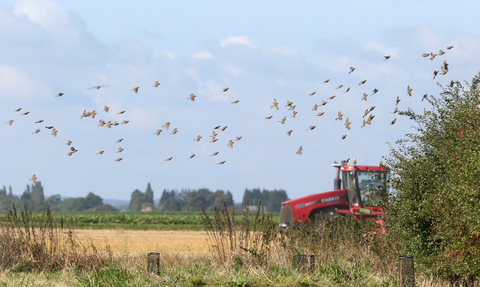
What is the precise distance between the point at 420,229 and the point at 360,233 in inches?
99.9

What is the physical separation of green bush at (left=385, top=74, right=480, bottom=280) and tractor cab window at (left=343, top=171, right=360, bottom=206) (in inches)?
335

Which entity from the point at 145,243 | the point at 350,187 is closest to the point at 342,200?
→ the point at 350,187

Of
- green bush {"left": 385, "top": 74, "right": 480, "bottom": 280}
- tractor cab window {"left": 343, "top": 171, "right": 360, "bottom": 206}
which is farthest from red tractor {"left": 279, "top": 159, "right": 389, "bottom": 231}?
A: green bush {"left": 385, "top": 74, "right": 480, "bottom": 280}

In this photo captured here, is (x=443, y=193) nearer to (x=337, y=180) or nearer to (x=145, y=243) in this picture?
(x=337, y=180)

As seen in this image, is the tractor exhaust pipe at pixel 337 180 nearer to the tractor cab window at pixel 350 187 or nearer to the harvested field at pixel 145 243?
the tractor cab window at pixel 350 187

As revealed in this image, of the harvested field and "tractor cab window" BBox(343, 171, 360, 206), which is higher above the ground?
"tractor cab window" BBox(343, 171, 360, 206)

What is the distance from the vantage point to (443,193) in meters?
9.31

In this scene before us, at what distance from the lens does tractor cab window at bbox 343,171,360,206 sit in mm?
19562

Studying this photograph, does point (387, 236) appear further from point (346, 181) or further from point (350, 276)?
point (346, 181)

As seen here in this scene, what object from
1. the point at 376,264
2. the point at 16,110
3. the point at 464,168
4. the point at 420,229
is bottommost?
the point at 376,264

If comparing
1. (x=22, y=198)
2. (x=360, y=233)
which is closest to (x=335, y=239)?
(x=360, y=233)

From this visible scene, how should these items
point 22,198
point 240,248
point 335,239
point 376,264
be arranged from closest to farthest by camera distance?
point 240,248 → point 376,264 → point 335,239 → point 22,198

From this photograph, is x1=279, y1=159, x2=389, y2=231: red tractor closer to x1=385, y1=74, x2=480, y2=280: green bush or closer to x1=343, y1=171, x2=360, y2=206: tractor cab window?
x1=343, y1=171, x2=360, y2=206: tractor cab window

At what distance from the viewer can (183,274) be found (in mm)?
8406
